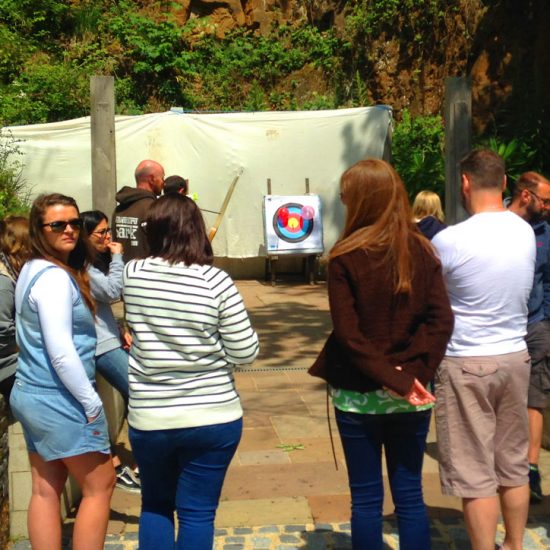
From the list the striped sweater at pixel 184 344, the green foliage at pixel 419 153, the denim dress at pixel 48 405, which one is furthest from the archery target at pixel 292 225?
the striped sweater at pixel 184 344

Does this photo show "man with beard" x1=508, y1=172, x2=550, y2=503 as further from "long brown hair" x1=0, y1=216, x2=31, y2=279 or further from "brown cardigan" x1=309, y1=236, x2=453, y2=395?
"long brown hair" x1=0, y1=216, x2=31, y2=279

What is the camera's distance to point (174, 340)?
330cm

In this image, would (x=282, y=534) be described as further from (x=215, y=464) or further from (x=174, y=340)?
(x=174, y=340)

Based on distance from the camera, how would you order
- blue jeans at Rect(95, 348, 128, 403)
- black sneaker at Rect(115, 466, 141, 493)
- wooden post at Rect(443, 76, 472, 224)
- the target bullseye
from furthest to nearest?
the target bullseye, wooden post at Rect(443, 76, 472, 224), black sneaker at Rect(115, 466, 141, 493), blue jeans at Rect(95, 348, 128, 403)

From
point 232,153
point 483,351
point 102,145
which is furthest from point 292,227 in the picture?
point 483,351

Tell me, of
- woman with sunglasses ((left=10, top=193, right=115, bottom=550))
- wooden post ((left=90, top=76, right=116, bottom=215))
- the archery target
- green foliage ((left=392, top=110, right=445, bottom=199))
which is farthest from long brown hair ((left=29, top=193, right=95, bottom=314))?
green foliage ((left=392, top=110, right=445, bottom=199))

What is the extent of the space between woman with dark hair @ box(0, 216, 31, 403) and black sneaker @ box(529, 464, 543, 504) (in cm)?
276

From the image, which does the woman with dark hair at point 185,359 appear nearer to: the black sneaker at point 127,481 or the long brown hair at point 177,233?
the long brown hair at point 177,233

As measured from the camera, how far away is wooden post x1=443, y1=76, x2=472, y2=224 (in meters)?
8.31

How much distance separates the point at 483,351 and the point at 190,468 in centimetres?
130

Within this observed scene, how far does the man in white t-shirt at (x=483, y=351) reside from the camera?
12.4 ft

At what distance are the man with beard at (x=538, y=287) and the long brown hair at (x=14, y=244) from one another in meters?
2.53

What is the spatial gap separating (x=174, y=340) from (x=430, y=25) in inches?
563

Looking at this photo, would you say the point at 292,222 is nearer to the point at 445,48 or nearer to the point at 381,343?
the point at 445,48
